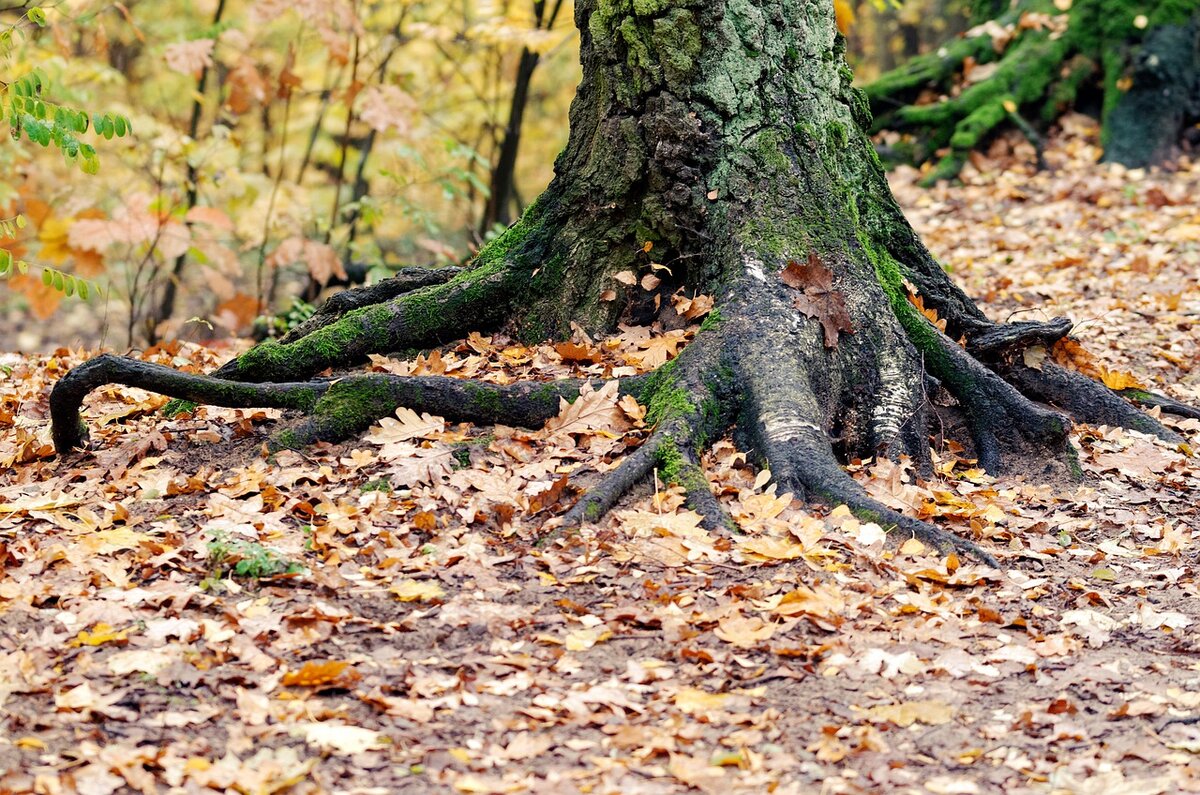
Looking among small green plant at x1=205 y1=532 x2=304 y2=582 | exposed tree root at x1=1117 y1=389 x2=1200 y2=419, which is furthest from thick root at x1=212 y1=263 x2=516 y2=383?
exposed tree root at x1=1117 y1=389 x2=1200 y2=419

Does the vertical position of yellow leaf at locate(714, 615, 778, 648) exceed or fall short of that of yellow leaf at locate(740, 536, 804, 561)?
it falls short

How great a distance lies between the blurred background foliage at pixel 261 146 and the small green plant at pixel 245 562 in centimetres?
165

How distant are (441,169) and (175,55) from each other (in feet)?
8.52

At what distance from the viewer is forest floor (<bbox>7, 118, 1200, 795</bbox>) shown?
9.29 ft

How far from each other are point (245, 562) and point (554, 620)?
3.50 feet

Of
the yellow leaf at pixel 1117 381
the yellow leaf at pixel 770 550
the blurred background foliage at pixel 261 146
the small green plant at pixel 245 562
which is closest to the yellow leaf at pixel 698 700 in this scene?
the yellow leaf at pixel 770 550

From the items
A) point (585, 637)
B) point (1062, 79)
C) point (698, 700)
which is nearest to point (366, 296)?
point (585, 637)

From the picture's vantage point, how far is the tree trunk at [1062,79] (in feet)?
35.2

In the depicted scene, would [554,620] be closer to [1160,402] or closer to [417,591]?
[417,591]

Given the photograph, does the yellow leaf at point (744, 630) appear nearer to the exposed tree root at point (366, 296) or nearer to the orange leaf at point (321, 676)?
the orange leaf at point (321, 676)

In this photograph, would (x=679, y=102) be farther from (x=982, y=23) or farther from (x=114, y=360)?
(x=982, y=23)

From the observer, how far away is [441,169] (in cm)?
1043

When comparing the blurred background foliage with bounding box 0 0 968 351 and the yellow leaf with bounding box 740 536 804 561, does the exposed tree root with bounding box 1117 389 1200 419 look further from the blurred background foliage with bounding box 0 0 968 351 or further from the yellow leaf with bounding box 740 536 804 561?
the blurred background foliage with bounding box 0 0 968 351

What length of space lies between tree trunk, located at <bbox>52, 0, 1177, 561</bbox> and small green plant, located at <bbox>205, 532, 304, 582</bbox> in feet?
3.19
